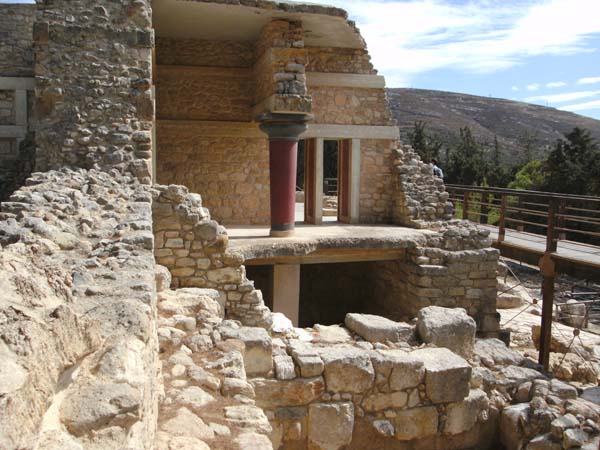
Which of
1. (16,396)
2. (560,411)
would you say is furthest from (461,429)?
(16,396)

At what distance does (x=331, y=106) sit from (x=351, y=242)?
3267 millimetres

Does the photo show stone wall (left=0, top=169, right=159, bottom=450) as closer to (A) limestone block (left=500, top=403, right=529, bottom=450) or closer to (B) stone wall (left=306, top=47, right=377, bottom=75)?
(A) limestone block (left=500, top=403, right=529, bottom=450)

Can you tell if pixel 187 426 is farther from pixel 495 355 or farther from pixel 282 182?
pixel 282 182

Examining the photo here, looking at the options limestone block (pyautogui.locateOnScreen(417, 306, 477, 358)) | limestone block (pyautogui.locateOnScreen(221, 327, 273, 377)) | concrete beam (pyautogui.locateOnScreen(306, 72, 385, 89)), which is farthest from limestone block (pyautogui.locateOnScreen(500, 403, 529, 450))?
concrete beam (pyautogui.locateOnScreen(306, 72, 385, 89))

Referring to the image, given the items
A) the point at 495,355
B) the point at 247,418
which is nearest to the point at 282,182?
the point at 495,355

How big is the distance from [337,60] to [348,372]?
786cm

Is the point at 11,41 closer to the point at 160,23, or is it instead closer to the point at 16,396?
the point at 160,23

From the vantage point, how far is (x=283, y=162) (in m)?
9.57

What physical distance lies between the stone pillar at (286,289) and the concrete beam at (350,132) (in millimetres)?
3169

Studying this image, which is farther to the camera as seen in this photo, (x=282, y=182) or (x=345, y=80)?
(x=345, y=80)

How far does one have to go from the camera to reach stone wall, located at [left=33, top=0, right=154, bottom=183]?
742 cm

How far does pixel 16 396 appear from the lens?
154 centimetres

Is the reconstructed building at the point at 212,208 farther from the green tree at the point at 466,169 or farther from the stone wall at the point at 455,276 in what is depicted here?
the green tree at the point at 466,169

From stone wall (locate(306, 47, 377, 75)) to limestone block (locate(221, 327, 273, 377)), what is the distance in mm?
7633
